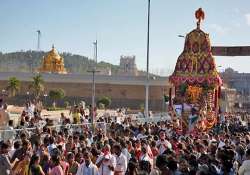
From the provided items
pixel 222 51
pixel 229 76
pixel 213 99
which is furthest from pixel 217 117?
pixel 229 76

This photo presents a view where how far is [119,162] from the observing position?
37.0 feet

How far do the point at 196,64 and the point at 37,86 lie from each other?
46472 millimetres

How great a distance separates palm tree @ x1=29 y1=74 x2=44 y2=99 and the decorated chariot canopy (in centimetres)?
4562

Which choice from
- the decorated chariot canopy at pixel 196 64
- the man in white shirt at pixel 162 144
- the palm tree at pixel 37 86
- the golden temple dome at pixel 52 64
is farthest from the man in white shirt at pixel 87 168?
the golden temple dome at pixel 52 64

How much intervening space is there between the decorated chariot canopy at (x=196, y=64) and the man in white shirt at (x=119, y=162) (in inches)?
611

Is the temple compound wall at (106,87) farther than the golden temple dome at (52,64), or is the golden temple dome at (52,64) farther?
the golden temple dome at (52,64)

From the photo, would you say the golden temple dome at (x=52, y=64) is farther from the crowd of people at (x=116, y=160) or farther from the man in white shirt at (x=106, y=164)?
the man in white shirt at (x=106, y=164)

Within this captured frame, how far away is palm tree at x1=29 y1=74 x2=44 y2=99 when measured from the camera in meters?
70.7

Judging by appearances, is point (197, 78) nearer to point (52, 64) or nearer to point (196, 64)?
point (196, 64)

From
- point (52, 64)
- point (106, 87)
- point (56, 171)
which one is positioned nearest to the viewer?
point (56, 171)

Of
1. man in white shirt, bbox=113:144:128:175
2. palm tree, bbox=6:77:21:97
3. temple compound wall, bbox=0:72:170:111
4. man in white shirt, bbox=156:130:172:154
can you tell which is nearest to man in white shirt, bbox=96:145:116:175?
man in white shirt, bbox=113:144:128:175

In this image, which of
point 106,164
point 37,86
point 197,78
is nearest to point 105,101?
A: point 37,86

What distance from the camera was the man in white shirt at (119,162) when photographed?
11.3 m

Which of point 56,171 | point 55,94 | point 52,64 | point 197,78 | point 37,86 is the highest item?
point 52,64
